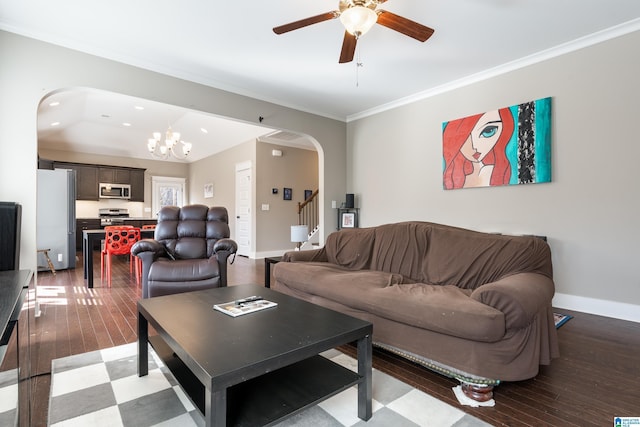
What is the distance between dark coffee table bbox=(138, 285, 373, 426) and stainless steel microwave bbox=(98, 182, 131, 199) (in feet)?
26.6

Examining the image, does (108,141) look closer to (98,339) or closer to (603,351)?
(98,339)

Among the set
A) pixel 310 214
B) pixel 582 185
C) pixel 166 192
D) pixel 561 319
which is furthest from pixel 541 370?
pixel 166 192

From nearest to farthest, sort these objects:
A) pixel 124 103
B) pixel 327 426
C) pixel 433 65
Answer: pixel 327 426 → pixel 433 65 → pixel 124 103

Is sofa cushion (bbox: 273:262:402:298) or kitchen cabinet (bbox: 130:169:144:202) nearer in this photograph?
sofa cushion (bbox: 273:262:402:298)

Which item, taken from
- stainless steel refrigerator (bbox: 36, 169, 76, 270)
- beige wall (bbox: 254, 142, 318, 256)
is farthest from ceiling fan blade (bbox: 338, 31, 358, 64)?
stainless steel refrigerator (bbox: 36, 169, 76, 270)

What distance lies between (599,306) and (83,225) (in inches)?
395

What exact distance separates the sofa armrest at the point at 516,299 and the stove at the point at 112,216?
903 cm

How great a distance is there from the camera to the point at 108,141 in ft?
25.5

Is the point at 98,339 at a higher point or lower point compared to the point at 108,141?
lower

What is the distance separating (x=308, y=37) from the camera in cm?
306

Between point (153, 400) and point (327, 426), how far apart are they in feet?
3.03

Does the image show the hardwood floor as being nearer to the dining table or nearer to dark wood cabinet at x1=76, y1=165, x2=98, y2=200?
the dining table

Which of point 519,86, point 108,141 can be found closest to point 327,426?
point 519,86

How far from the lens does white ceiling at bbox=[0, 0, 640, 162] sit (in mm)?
2631
